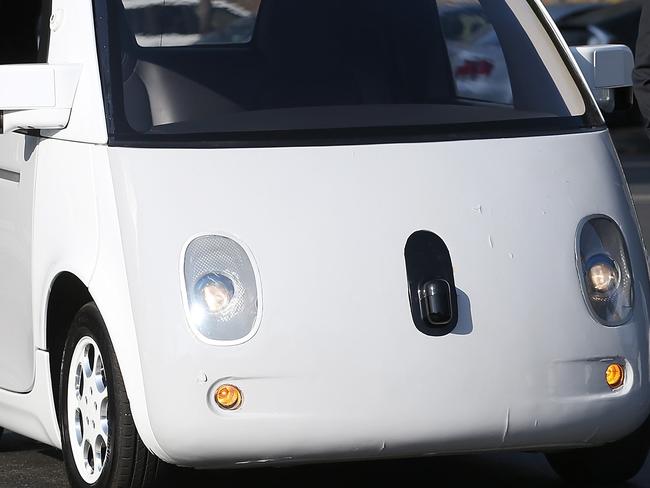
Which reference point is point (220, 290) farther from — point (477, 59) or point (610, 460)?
point (477, 59)

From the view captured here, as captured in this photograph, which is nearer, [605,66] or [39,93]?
[39,93]

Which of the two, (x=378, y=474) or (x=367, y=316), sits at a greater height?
(x=367, y=316)

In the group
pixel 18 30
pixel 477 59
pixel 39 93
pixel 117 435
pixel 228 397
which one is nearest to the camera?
pixel 228 397

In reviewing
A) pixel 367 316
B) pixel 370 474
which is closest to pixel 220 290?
pixel 367 316

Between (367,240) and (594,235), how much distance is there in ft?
2.11

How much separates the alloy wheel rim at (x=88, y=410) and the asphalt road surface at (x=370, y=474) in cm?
33

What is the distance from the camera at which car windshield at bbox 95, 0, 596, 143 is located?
4.87m

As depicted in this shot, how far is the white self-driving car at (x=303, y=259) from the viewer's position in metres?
4.47

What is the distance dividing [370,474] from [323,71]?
132cm

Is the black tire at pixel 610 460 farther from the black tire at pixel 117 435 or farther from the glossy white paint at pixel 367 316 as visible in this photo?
the black tire at pixel 117 435

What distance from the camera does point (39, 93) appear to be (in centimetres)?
483

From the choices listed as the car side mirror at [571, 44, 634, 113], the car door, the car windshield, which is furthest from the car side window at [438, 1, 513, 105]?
the car door

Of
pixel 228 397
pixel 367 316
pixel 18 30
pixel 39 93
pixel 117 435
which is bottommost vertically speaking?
pixel 117 435

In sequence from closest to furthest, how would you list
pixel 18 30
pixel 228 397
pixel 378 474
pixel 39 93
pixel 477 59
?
pixel 228 397 < pixel 39 93 < pixel 378 474 < pixel 477 59 < pixel 18 30
